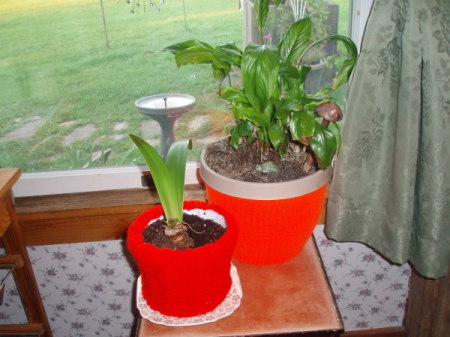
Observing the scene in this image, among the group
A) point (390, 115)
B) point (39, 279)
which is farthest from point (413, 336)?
point (39, 279)

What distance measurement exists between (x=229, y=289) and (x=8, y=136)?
87 cm

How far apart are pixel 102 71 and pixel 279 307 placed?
2.74 feet

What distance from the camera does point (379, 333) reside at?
160 cm

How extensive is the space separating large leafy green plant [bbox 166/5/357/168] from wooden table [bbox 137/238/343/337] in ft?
0.96

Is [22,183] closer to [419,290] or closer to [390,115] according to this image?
[390,115]

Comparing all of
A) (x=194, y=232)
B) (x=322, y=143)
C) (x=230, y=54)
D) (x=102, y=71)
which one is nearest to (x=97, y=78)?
(x=102, y=71)

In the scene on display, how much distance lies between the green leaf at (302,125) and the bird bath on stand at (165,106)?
1.89 ft

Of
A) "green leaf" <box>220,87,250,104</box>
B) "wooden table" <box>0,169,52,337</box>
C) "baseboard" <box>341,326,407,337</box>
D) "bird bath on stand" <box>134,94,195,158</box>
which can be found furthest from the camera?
"baseboard" <box>341,326,407,337</box>

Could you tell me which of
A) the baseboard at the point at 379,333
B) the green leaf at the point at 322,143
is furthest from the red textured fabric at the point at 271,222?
the baseboard at the point at 379,333

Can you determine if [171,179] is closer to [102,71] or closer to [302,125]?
[302,125]

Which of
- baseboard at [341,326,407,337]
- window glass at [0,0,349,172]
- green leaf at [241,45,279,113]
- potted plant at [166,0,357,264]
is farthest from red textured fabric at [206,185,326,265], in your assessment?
baseboard at [341,326,407,337]

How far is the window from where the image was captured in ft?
3.94

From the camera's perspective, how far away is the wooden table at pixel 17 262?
3.70 ft

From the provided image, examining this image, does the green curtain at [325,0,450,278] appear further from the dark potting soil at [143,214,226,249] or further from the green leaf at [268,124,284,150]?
the dark potting soil at [143,214,226,249]
